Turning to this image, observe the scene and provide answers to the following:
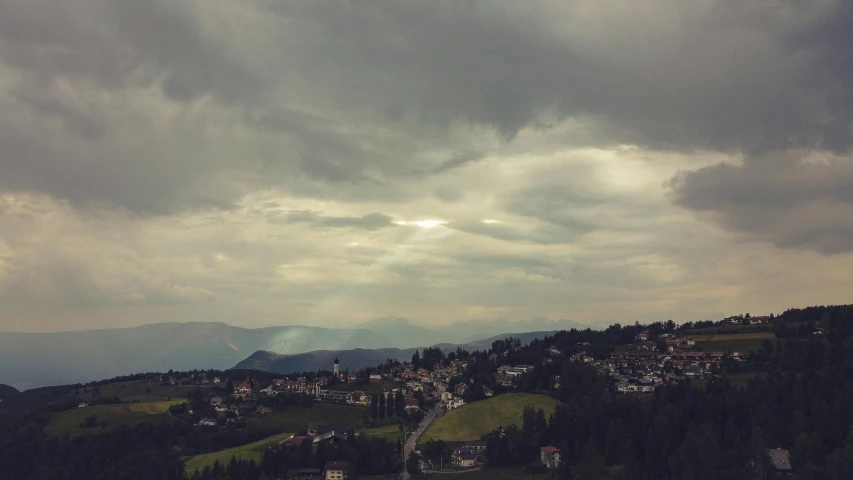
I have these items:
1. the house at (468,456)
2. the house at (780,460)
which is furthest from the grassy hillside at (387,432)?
the house at (780,460)

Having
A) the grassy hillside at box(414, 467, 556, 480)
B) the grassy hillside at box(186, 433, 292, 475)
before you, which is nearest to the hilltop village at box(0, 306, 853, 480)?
the grassy hillside at box(414, 467, 556, 480)

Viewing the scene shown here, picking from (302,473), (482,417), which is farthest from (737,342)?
(302,473)

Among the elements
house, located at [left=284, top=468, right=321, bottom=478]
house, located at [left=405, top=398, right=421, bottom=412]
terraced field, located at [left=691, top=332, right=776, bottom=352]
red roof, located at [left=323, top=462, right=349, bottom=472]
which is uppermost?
terraced field, located at [left=691, top=332, right=776, bottom=352]

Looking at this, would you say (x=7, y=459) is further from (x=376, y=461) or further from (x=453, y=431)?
(x=453, y=431)

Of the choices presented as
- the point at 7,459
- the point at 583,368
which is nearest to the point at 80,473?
the point at 7,459

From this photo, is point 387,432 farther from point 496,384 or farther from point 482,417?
point 496,384

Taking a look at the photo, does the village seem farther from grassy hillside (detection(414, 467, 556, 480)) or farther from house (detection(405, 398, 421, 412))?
grassy hillside (detection(414, 467, 556, 480))
